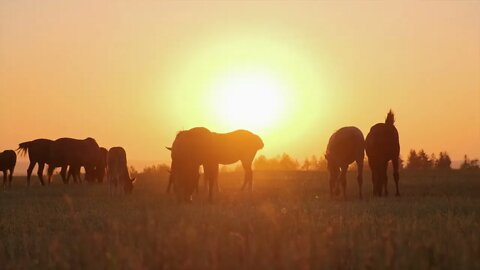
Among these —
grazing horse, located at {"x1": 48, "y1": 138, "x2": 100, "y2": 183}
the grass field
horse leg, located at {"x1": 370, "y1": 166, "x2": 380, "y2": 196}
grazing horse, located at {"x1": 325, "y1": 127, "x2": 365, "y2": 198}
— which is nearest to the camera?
the grass field

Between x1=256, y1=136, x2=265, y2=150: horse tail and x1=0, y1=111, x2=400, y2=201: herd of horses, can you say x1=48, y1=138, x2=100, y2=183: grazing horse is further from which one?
x1=256, y1=136, x2=265, y2=150: horse tail

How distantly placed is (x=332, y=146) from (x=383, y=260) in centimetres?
1377

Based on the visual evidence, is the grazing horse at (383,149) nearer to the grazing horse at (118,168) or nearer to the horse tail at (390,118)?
the horse tail at (390,118)

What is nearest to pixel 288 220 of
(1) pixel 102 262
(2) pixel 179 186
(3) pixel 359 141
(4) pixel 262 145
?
(1) pixel 102 262

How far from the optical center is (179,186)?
632 inches

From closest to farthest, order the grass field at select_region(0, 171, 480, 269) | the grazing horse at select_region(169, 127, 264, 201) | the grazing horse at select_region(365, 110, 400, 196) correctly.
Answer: the grass field at select_region(0, 171, 480, 269) < the grazing horse at select_region(169, 127, 264, 201) < the grazing horse at select_region(365, 110, 400, 196)

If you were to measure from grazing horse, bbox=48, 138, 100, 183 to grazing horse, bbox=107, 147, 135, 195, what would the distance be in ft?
42.0

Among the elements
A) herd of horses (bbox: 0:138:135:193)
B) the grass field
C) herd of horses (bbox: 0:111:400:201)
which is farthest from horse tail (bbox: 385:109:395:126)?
herd of horses (bbox: 0:138:135:193)

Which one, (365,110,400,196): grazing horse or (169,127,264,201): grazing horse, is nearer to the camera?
(169,127,264,201): grazing horse

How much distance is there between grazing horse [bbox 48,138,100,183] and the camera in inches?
1421

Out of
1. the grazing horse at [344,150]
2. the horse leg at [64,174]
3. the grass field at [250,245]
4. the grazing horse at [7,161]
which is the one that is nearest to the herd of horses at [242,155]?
the grazing horse at [344,150]

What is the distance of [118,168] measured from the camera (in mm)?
23812

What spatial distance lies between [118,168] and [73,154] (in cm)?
1361

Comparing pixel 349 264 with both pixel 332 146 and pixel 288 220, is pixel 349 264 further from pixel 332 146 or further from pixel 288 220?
pixel 332 146
